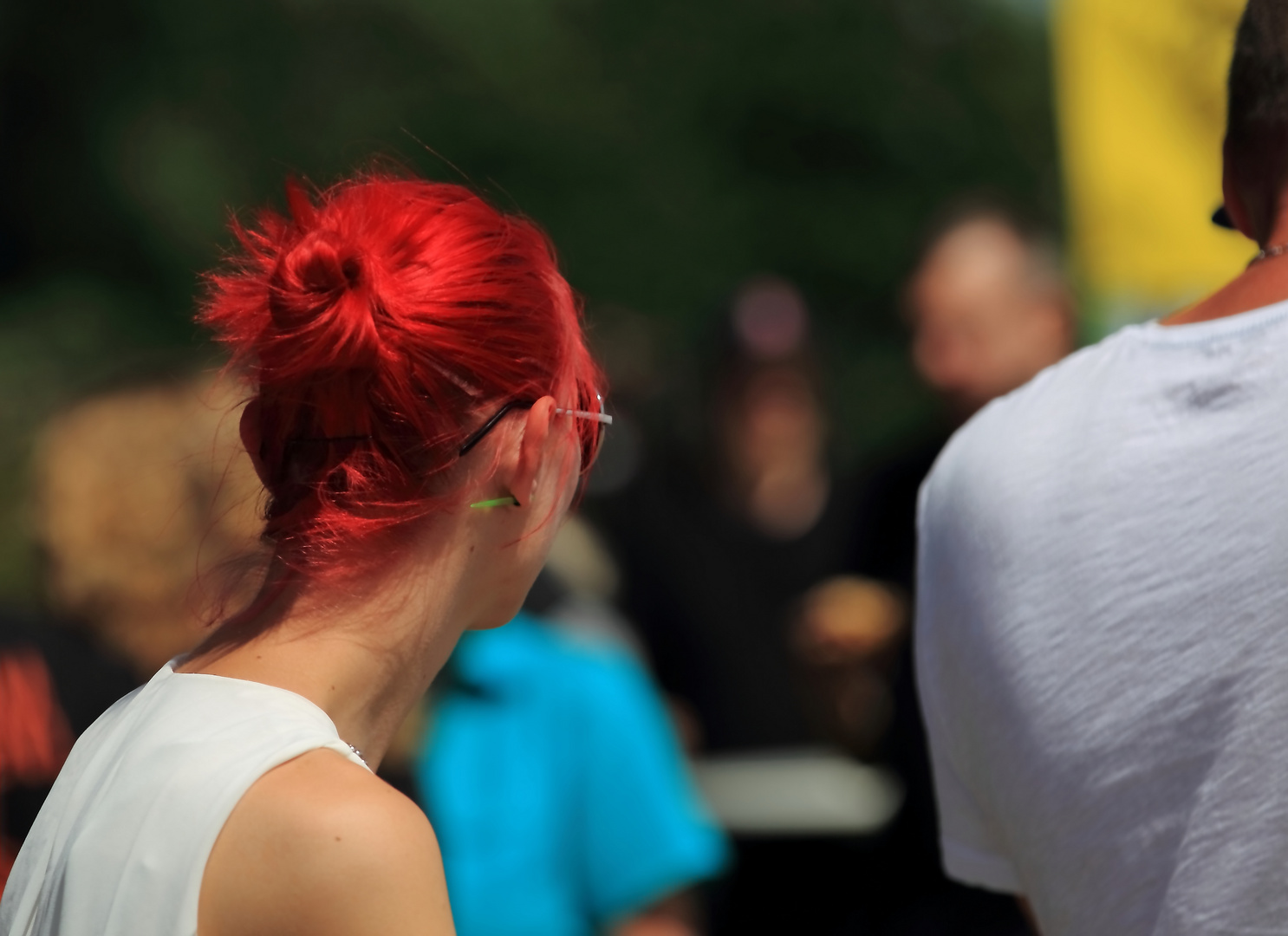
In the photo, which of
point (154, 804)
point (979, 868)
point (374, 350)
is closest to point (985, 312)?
point (979, 868)

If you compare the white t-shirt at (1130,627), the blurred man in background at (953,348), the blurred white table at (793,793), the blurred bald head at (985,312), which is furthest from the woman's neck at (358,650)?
the blurred white table at (793,793)

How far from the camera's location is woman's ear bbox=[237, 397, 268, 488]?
141cm

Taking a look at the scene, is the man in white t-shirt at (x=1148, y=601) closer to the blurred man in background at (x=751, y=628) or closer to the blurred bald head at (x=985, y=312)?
the blurred bald head at (x=985, y=312)

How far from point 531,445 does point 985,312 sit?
2099 millimetres

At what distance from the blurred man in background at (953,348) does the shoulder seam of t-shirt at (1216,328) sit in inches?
64.9

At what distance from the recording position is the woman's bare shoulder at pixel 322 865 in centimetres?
112

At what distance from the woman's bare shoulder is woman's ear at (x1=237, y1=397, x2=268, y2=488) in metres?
0.36

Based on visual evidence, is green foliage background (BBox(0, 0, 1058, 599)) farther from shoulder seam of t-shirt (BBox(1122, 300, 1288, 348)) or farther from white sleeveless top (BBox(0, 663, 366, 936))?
white sleeveless top (BBox(0, 663, 366, 936))

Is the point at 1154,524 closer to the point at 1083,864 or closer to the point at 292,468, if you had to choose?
the point at 1083,864

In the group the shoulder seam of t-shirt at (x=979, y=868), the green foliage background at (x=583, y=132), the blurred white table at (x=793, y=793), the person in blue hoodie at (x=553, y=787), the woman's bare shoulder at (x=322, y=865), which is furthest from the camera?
the green foliage background at (x=583, y=132)

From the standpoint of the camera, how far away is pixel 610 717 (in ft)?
9.18

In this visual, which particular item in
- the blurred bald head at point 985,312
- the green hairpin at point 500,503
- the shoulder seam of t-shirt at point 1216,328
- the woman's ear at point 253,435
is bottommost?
the blurred bald head at point 985,312

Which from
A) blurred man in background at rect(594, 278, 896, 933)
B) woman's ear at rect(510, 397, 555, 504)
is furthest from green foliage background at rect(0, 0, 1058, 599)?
woman's ear at rect(510, 397, 555, 504)

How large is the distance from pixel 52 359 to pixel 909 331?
27.4 feet
